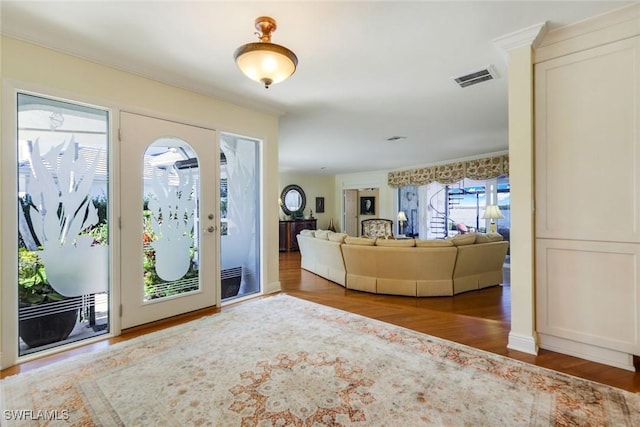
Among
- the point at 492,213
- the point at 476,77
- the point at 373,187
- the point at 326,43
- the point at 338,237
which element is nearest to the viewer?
the point at 326,43

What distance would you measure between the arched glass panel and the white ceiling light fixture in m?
1.55

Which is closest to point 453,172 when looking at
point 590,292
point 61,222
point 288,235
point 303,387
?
point 288,235

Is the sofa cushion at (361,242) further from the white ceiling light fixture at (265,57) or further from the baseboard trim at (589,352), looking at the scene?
the white ceiling light fixture at (265,57)

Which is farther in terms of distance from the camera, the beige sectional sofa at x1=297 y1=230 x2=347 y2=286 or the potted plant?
the beige sectional sofa at x1=297 y1=230 x2=347 y2=286

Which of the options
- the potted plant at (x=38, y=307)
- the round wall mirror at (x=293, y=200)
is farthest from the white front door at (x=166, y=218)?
the round wall mirror at (x=293, y=200)

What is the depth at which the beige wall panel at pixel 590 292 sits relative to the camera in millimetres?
2043

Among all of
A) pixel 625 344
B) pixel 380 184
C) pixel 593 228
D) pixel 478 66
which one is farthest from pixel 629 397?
pixel 380 184

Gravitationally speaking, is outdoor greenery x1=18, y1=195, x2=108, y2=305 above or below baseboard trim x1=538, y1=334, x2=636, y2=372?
above

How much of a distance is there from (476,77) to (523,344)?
8.15 ft

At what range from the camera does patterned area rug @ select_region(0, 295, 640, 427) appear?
5.23 feet

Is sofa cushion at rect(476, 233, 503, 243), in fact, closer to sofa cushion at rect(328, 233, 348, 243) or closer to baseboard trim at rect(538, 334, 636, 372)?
sofa cushion at rect(328, 233, 348, 243)

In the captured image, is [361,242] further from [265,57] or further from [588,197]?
[265,57]

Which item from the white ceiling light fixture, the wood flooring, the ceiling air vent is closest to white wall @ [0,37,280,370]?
the wood flooring

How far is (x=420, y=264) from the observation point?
399 centimetres
